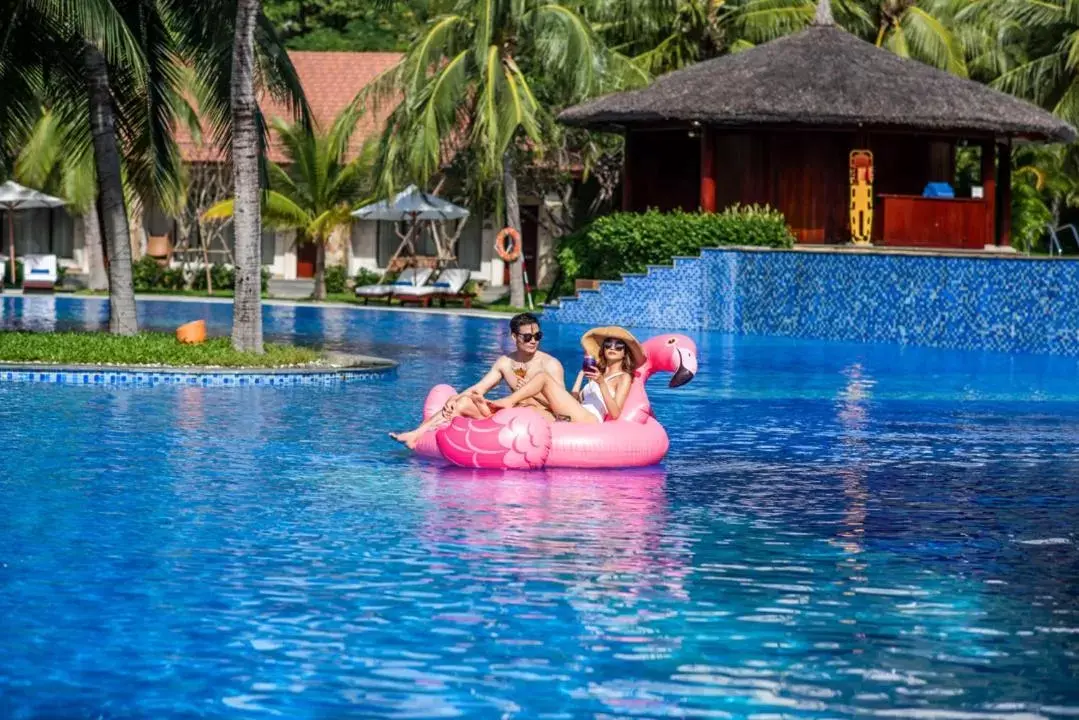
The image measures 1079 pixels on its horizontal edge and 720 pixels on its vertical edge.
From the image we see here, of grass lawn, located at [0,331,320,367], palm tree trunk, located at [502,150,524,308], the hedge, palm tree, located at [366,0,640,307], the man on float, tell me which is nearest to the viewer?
the man on float

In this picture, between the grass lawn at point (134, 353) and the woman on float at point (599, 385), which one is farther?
the grass lawn at point (134, 353)

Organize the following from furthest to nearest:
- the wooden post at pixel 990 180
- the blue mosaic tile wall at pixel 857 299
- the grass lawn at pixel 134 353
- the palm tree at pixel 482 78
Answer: the wooden post at pixel 990 180, the palm tree at pixel 482 78, the blue mosaic tile wall at pixel 857 299, the grass lawn at pixel 134 353

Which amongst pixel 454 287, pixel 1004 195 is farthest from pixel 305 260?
pixel 1004 195

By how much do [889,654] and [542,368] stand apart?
6.07 meters

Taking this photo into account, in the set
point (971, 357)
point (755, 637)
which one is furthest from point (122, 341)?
point (755, 637)

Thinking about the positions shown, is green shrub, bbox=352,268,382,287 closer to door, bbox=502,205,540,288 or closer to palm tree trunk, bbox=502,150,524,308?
door, bbox=502,205,540,288

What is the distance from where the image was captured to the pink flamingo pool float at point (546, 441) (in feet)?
43.3

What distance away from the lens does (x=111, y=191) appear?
24047 mm

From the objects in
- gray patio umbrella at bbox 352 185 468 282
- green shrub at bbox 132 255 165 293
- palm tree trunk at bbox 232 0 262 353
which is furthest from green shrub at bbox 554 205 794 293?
green shrub at bbox 132 255 165 293

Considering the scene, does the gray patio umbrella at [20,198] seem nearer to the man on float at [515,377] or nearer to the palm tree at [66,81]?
the palm tree at [66,81]

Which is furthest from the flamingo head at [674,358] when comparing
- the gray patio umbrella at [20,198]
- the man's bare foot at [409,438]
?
the gray patio umbrella at [20,198]

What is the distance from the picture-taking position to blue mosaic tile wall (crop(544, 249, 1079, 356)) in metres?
28.3

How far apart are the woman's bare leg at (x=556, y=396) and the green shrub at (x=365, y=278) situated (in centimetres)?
3301

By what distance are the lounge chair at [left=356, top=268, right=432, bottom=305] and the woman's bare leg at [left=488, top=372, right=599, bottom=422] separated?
25.8 metres
